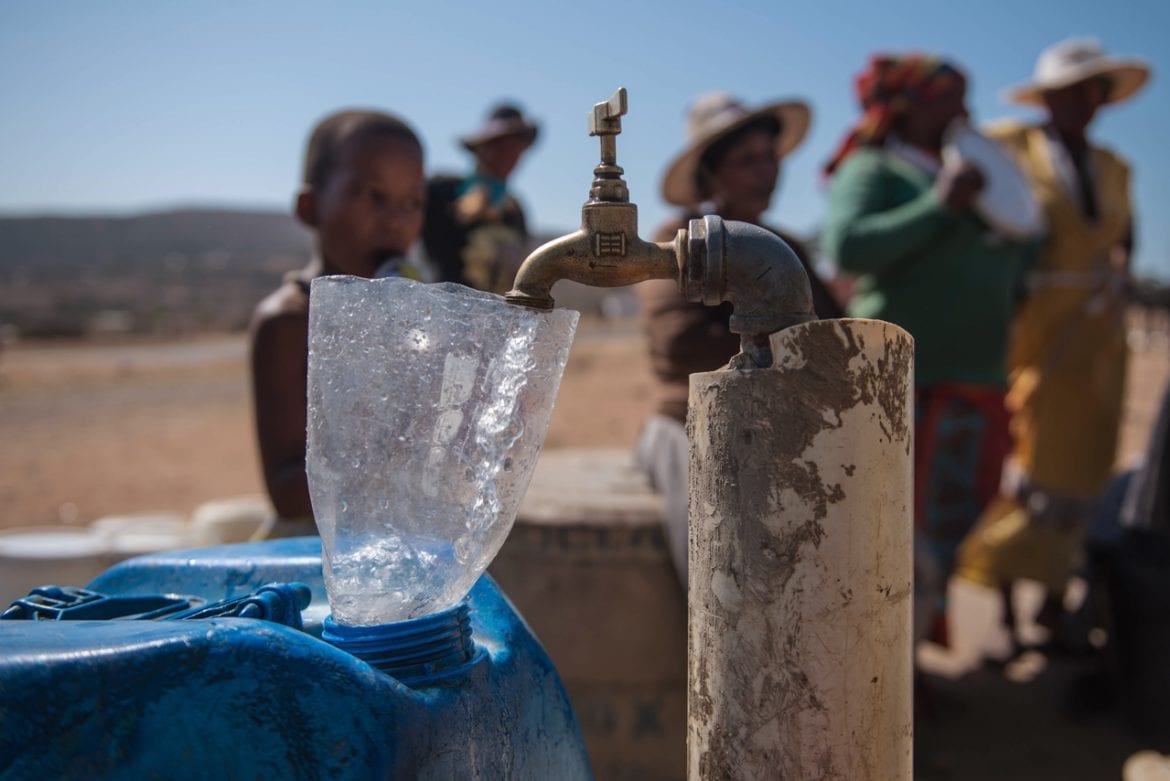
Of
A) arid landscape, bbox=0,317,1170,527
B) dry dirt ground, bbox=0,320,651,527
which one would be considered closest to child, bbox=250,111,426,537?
dry dirt ground, bbox=0,320,651,527

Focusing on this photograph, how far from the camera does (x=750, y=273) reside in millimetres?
1130

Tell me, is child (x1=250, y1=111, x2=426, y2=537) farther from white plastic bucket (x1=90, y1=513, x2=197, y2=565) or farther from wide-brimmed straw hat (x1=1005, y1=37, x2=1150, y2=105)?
wide-brimmed straw hat (x1=1005, y1=37, x2=1150, y2=105)

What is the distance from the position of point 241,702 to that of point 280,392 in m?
1.30

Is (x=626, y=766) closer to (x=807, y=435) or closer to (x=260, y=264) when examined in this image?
(x=807, y=435)

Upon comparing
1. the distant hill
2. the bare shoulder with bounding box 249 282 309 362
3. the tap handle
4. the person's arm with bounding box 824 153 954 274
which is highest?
the tap handle

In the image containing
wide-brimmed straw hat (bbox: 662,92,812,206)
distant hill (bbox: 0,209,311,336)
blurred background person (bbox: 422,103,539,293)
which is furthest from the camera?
Answer: distant hill (bbox: 0,209,311,336)

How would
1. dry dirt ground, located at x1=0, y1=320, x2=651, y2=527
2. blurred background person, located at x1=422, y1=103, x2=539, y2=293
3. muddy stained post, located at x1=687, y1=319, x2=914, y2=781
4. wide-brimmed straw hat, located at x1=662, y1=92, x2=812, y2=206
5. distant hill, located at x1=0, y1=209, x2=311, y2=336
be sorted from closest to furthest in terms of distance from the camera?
muddy stained post, located at x1=687, y1=319, x2=914, y2=781
wide-brimmed straw hat, located at x1=662, y1=92, x2=812, y2=206
blurred background person, located at x1=422, y1=103, x2=539, y2=293
dry dirt ground, located at x1=0, y1=320, x2=651, y2=527
distant hill, located at x1=0, y1=209, x2=311, y2=336

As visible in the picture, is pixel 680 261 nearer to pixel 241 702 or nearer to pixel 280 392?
pixel 241 702

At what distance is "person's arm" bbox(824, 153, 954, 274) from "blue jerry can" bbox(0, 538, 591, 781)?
8.46ft

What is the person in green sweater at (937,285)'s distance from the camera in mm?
3457

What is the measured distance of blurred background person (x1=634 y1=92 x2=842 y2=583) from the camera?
2652 mm

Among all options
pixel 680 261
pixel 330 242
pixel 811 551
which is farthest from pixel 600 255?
pixel 330 242

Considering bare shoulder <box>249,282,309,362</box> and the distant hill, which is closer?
bare shoulder <box>249,282,309,362</box>

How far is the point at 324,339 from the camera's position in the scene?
114 cm
